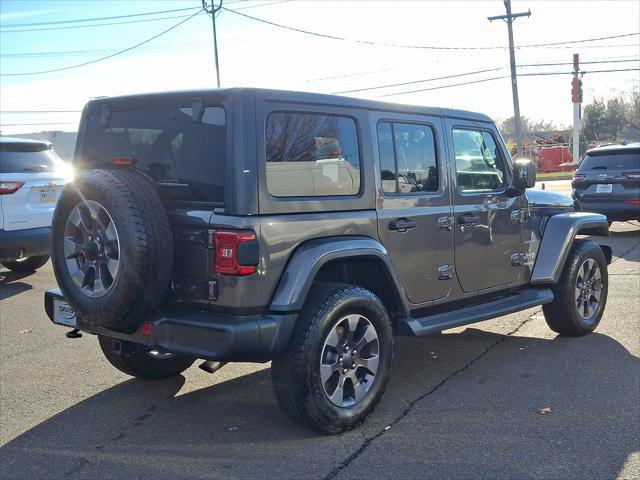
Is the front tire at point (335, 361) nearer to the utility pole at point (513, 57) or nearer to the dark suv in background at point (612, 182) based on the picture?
the dark suv in background at point (612, 182)

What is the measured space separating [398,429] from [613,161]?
9641mm

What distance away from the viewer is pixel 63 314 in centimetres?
448

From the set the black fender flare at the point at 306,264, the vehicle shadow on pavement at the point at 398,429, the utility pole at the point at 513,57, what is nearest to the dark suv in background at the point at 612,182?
the vehicle shadow on pavement at the point at 398,429

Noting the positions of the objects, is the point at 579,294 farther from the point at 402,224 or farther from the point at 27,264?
the point at 27,264

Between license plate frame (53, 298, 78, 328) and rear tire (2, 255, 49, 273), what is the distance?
19.6 feet

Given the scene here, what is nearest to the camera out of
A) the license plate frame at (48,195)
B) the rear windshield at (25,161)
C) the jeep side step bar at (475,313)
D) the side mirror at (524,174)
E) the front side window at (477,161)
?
the jeep side step bar at (475,313)

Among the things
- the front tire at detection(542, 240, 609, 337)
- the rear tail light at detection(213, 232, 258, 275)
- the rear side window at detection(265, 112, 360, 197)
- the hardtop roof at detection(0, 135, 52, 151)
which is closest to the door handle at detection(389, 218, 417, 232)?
the rear side window at detection(265, 112, 360, 197)

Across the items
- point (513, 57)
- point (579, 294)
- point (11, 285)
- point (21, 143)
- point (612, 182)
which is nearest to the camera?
point (579, 294)

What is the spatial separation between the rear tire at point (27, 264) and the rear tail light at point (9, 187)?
1787 mm

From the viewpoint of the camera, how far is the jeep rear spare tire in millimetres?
3734

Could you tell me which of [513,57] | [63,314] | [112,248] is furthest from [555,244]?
[513,57]

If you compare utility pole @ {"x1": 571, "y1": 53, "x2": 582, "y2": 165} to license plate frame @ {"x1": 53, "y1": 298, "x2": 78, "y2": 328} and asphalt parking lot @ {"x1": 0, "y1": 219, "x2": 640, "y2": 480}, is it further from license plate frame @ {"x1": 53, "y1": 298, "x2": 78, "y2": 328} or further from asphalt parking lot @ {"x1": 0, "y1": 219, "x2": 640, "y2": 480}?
license plate frame @ {"x1": 53, "y1": 298, "x2": 78, "y2": 328}

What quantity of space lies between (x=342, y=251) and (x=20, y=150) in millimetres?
6142

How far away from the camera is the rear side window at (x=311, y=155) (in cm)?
398
